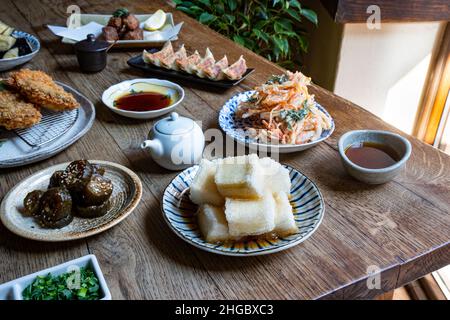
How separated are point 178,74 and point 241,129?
512 mm

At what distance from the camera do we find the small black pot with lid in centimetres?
185

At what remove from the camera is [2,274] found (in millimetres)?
968

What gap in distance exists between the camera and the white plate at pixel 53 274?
86cm

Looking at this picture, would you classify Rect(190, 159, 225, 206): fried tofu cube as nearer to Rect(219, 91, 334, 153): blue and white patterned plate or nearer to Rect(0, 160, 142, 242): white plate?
Rect(0, 160, 142, 242): white plate

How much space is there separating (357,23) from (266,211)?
2.16 metres

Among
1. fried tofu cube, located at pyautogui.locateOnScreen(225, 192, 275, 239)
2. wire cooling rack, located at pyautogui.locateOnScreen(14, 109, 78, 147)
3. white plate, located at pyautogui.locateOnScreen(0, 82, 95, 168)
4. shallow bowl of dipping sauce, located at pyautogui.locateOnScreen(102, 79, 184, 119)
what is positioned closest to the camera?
fried tofu cube, located at pyautogui.locateOnScreen(225, 192, 275, 239)

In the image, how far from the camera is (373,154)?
1287 mm

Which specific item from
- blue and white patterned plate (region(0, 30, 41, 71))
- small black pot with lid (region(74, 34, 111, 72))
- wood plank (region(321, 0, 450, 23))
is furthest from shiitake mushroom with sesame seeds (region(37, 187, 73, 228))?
wood plank (region(321, 0, 450, 23))

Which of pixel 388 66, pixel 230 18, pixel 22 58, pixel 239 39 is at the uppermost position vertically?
pixel 22 58

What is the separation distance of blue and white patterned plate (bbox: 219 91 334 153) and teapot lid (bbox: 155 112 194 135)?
0.17 metres

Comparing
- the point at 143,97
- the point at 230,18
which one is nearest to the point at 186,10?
the point at 230,18

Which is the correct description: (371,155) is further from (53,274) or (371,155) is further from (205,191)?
(53,274)
